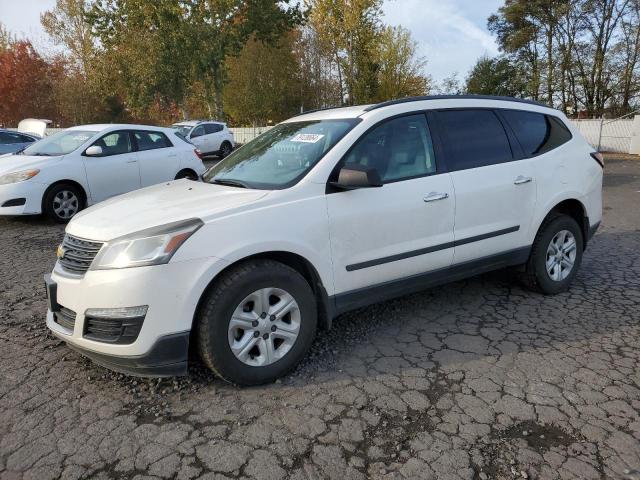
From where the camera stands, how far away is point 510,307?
4320 mm

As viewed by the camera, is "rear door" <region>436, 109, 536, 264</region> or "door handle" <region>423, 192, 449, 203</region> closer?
"door handle" <region>423, 192, 449, 203</region>

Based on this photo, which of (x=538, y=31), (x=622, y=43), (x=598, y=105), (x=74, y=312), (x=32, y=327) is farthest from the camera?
(x=538, y=31)

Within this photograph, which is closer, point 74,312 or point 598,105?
point 74,312

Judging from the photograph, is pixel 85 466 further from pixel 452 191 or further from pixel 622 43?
pixel 622 43

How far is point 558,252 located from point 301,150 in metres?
2.65

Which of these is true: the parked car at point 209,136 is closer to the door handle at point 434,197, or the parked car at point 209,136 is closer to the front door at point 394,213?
the front door at point 394,213

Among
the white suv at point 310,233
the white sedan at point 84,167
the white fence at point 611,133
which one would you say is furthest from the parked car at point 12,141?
the white suv at point 310,233

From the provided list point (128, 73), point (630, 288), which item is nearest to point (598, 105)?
point (128, 73)

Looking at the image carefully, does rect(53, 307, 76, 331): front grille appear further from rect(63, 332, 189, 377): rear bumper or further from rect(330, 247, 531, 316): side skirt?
rect(330, 247, 531, 316): side skirt

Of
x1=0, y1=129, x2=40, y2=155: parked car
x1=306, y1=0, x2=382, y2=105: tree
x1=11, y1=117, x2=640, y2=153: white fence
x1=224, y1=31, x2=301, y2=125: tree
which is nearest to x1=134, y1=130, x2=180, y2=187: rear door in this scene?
x1=0, y1=129, x2=40, y2=155: parked car

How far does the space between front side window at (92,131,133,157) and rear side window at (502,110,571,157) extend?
6.55m

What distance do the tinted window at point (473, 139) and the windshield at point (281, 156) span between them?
838 mm

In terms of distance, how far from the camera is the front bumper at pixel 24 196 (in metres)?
7.29

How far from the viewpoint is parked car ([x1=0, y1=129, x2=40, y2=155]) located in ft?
41.4
